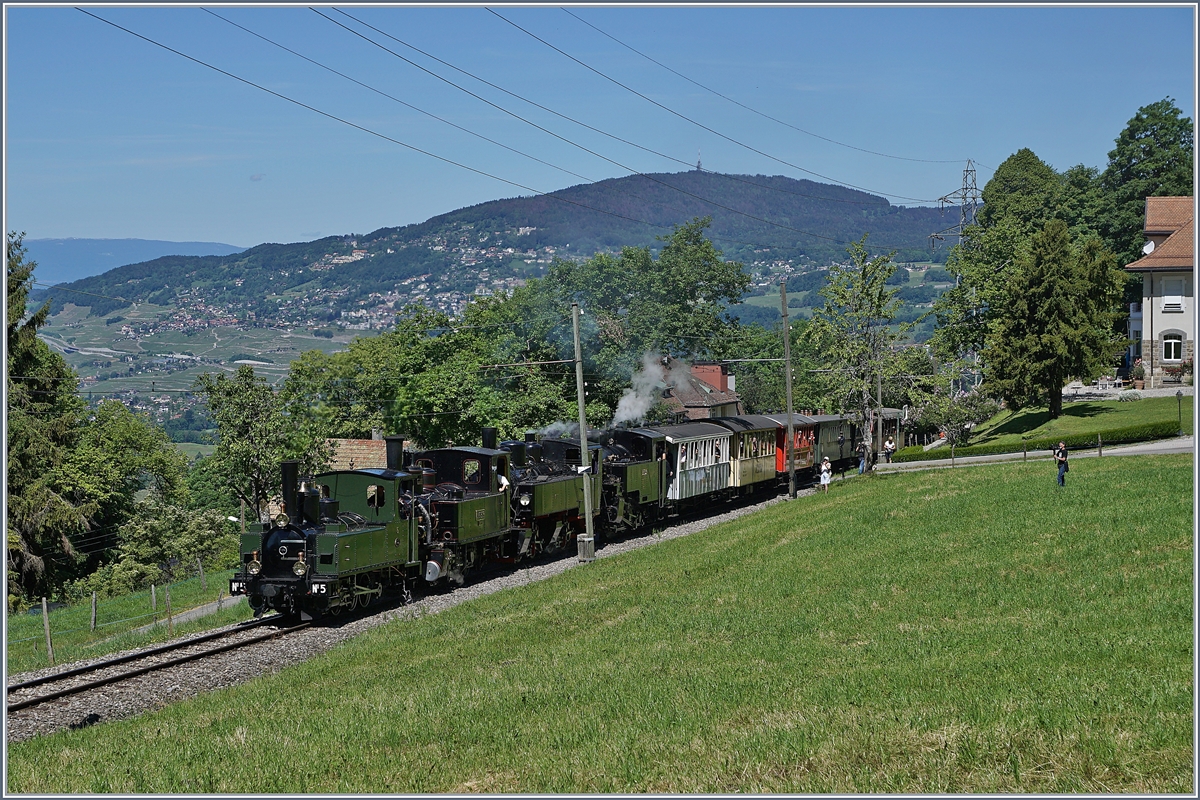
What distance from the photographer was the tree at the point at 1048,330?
55.8m

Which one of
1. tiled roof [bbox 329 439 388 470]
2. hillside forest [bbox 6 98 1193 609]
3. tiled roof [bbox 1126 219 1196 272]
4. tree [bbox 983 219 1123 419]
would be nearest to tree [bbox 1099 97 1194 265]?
hillside forest [bbox 6 98 1193 609]

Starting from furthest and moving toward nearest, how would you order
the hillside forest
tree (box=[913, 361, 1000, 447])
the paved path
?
tree (box=[913, 361, 1000, 447]), the hillside forest, the paved path

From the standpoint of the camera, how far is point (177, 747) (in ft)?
39.9

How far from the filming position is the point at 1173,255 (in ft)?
222

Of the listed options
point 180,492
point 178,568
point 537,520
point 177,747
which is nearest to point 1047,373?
point 537,520

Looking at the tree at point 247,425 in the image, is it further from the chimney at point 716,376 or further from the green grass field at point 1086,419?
the chimney at point 716,376

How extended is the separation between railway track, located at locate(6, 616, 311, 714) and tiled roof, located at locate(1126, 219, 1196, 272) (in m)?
61.3

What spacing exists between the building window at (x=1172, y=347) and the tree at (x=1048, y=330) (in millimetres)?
10798

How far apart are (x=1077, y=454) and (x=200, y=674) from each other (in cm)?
3629

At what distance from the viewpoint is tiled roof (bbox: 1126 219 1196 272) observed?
66.5 meters

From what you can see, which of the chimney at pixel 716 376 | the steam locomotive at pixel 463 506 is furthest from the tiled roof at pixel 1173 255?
the steam locomotive at pixel 463 506

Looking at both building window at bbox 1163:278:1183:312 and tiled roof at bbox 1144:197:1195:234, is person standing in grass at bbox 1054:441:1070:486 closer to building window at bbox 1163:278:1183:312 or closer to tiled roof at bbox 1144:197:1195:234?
building window at bbox 1163:278:1183:312

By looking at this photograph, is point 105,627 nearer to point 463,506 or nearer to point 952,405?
point 463,506

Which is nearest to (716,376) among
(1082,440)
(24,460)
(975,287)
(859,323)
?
(975,287)
